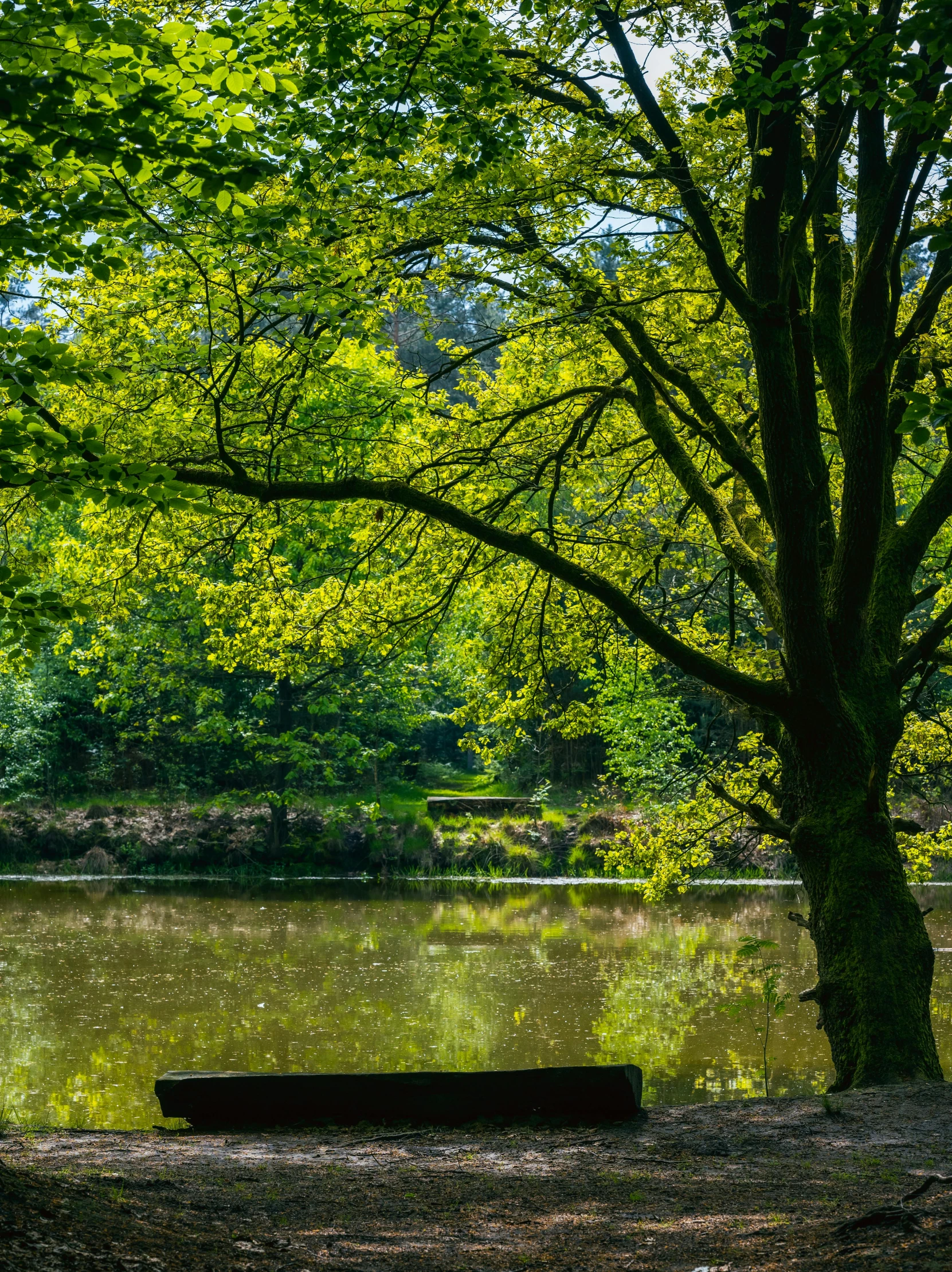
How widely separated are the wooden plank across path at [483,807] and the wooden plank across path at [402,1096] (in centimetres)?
2061

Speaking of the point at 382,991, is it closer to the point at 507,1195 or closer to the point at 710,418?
the point at 710,418

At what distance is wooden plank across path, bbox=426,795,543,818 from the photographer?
88.5 ft

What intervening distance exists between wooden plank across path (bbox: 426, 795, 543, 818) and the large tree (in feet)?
57.9

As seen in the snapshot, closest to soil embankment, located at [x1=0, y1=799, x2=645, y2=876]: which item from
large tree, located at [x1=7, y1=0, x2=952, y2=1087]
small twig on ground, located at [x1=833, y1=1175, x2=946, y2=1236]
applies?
large tree, located at [x1=7, y1=0, x2=952, y2=1087]

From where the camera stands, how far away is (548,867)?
24797 mm

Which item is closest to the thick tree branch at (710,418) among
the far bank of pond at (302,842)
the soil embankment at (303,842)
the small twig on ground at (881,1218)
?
the small twig on ground at (881,1218)

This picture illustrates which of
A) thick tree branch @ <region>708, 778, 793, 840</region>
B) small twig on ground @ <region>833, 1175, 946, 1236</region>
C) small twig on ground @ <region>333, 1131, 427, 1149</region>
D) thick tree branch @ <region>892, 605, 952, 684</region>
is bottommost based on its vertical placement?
small twig on ground @ <region>333, 1131, 427, 1149</region>

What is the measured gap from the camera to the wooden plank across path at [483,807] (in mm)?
26984

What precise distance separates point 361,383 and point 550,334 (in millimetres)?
1695

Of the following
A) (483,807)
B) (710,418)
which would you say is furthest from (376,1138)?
(483,807)

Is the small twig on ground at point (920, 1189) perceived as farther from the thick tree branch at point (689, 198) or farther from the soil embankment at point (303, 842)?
the soil embankment at point (303, 842)

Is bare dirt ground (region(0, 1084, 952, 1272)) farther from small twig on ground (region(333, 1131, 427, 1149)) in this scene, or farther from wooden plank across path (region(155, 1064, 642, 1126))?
wooden plank across path (region(155, 1064, 642, 1126))

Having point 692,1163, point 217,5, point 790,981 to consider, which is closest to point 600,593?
point 692,1163

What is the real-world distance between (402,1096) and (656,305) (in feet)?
23.4
